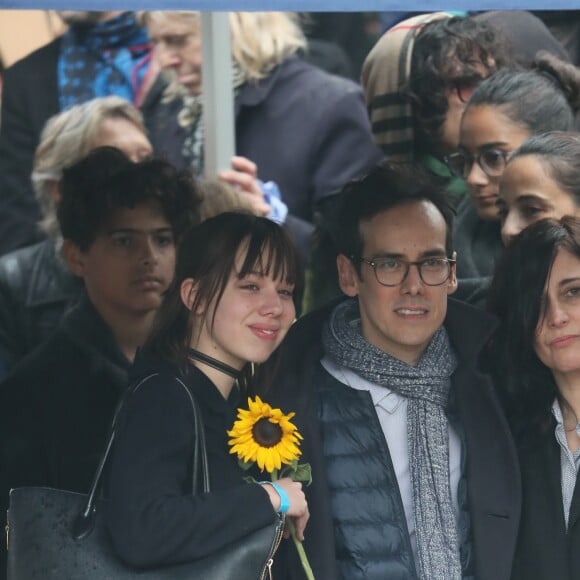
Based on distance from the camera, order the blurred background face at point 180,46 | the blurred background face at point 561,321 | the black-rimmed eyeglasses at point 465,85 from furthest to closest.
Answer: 1. the blurred background face at point 180,46
2. the black-rimmed eyeglasses at point 465,85
3. the blurred background face at point 561,321

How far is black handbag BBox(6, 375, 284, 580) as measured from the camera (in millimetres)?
3664

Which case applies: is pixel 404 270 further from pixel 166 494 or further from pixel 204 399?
pixel 166 494

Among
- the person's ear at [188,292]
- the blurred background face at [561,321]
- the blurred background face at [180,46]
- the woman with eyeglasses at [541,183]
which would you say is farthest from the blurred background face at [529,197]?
the blurred background face at [180,46]

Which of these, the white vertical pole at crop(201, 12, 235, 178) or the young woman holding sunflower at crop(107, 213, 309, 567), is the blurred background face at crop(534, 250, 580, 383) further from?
the white vertical pole at crop(201, 12, 235, 178)

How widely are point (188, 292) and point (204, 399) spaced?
0.31 metres

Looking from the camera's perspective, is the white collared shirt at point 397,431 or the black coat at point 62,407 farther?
the black coat at point 62,407

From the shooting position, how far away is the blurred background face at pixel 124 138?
5820 mm

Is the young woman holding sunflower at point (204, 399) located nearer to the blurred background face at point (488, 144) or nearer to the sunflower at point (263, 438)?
the sunflower at point (263, 438)

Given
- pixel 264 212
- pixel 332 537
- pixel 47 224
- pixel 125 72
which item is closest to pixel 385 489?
pixel 332 537

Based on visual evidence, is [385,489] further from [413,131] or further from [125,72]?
[125,72]

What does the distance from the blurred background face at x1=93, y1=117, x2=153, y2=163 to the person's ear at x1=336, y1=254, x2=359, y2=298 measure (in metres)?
1.47

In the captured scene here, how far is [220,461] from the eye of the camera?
385 cm

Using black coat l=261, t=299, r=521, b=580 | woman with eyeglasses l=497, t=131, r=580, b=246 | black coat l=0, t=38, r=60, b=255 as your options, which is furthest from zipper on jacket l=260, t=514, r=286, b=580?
black coat l=0, t=38, r=60, b=255

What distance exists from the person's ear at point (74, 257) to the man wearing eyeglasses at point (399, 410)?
0.92 m
